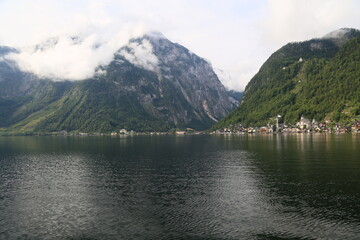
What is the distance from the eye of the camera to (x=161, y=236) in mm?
41438

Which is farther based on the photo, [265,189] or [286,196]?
[265,189]

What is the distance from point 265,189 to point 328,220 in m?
21.3

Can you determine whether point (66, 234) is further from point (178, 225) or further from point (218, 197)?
point (218, 197)

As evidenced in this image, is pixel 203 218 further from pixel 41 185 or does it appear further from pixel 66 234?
pixel 41 185

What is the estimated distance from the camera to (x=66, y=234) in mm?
43062

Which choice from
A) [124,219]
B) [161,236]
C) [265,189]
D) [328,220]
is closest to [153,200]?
[124,219]

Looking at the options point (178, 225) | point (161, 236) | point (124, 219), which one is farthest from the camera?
point (124, 219)

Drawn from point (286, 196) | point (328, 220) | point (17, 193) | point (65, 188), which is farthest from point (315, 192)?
point (17, 193)

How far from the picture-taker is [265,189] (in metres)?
66.7

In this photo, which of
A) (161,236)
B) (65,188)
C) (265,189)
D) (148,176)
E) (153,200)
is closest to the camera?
(161,236)

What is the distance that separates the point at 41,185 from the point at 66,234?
125 ft

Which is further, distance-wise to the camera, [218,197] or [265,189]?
[265,189]

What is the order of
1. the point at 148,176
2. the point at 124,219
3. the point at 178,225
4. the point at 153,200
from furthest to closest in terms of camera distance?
the point at 148,176 < the point at 153,200 < the point at 124,219 < the point at 178,225

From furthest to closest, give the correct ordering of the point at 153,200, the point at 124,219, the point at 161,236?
the point at 153,200 < the point at 124,219 < the point at 161,236
